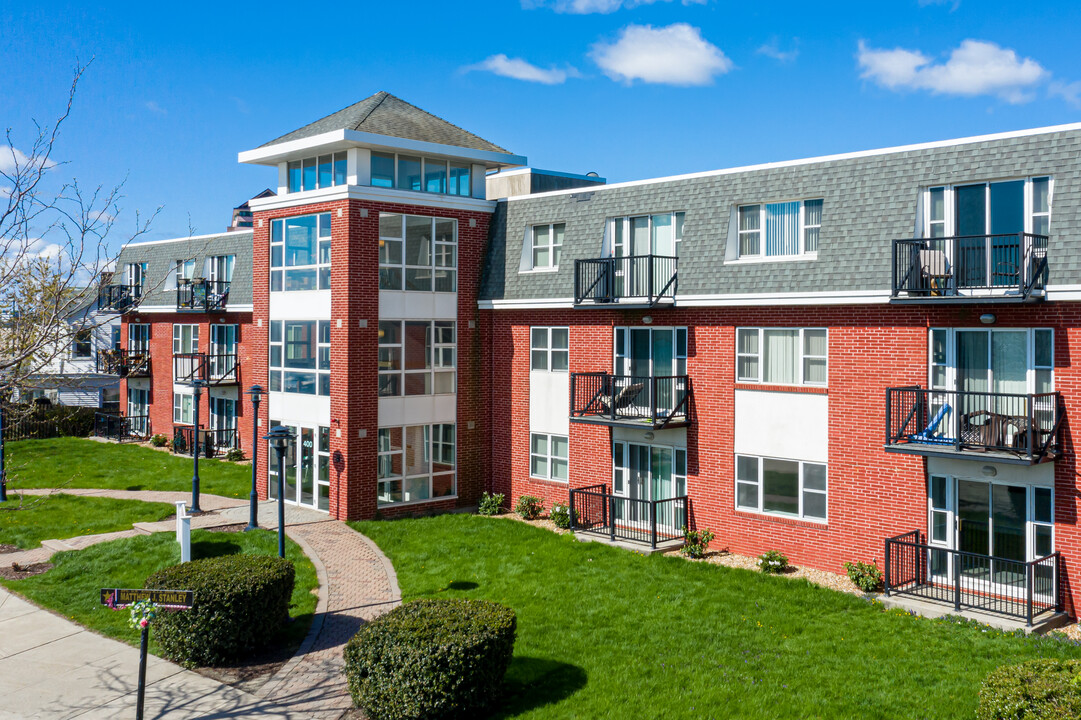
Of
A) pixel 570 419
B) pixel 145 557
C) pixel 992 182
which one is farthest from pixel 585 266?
pixel 145 557

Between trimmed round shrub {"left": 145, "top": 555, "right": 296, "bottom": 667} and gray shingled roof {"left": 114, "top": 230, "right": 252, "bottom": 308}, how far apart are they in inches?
761

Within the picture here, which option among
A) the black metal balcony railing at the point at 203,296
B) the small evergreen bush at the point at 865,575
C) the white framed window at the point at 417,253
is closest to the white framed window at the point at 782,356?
the small evergreen bush at the point at 865,575

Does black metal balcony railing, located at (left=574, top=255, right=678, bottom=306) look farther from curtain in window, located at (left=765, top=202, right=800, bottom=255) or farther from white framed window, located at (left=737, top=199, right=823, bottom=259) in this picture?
curtain in window, located at (left=765, top=202, right=800, bottom=255)

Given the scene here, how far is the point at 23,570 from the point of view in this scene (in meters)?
Answer: 18.6

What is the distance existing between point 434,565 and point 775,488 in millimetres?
7609

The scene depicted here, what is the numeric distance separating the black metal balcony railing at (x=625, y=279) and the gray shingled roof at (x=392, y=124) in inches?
216

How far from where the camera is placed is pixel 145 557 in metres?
18.9

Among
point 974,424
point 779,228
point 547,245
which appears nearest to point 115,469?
point 547,245

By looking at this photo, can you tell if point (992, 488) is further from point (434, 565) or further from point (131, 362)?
point (131, 362)

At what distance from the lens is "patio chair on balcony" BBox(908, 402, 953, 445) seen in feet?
54.1

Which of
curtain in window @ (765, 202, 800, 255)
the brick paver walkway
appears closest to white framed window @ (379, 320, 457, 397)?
the brick paver walkway

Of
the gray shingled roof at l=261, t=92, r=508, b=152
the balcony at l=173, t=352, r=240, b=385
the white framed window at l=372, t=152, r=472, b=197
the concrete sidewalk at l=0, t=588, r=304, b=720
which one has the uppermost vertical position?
the gray shingled roof at l=261, t=92, r=508, b=152

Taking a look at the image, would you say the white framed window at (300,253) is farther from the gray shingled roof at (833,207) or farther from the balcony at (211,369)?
the balcony at (211,369)

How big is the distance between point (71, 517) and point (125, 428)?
1771 cm
